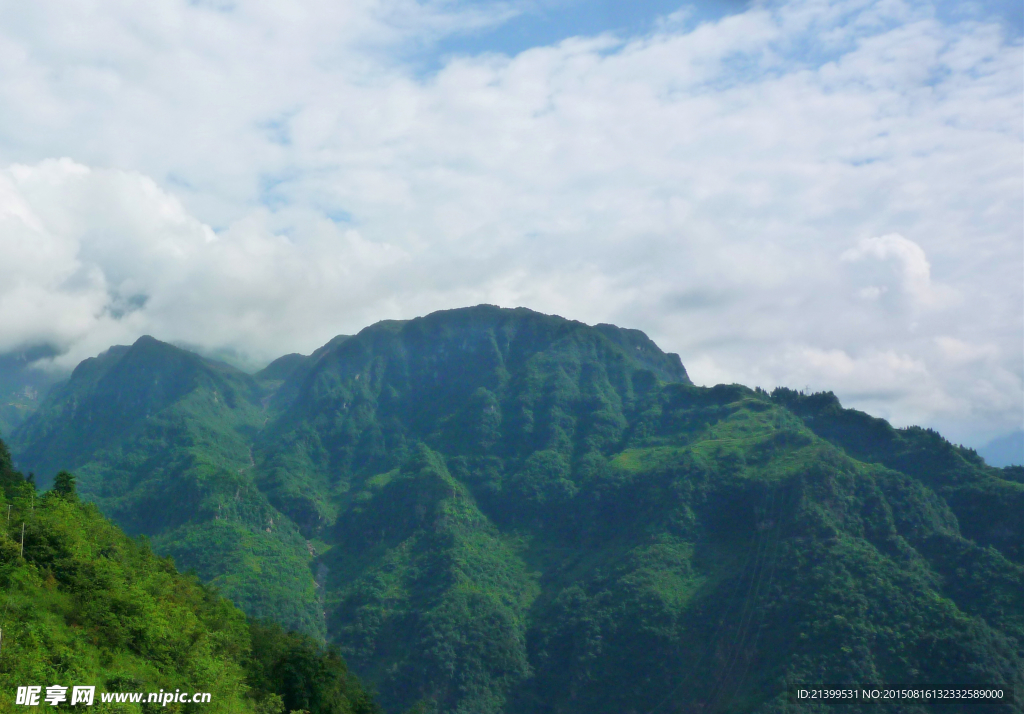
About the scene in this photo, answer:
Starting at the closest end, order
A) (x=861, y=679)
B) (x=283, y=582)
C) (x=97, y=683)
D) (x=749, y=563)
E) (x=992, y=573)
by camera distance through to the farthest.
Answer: (x=97, y=683) → (x=861, y=679) → (x=992, y=573) → (x=749, y=563) → (x=283, y=582)

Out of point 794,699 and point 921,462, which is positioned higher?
point 921,462

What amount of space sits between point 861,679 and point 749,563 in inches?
1624

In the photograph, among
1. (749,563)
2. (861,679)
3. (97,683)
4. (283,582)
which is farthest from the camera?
(283,582)

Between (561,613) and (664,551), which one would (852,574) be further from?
(561,613)

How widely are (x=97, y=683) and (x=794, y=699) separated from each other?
4881 inches

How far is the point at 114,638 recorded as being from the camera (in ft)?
151

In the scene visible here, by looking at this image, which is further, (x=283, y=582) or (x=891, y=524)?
(x=283, y=582)

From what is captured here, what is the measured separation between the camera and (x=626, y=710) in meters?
152

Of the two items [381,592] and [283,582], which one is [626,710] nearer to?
[381,592]

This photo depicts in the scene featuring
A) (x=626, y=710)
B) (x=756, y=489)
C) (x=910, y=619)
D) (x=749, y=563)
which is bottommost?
(x=626, y=710)

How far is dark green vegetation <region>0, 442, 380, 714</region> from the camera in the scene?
39.1m

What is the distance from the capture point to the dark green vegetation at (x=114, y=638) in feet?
128

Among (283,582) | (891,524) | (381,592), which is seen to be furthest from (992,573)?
(283,582)

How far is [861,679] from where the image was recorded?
130875 millimetres
